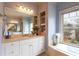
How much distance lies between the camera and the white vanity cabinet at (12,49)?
1787 mm

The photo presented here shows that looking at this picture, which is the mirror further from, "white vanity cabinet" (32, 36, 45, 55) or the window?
the window

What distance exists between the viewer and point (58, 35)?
207 cm

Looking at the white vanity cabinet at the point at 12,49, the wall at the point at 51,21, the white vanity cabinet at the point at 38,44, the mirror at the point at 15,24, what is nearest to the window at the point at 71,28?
the wall at the point at 51,21

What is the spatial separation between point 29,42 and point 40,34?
0.35 meters

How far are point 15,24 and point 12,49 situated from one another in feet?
1.54

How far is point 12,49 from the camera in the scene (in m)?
1.87

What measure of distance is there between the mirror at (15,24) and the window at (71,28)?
2.32 ft

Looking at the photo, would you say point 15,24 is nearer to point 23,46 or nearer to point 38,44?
point 23,46

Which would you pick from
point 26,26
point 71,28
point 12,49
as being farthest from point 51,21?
point 12,49

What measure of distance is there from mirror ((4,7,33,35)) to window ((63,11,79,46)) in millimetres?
707

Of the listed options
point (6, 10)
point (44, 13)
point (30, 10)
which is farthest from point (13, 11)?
point (44, 13)

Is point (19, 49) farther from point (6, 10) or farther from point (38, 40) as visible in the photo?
point (6, 10)

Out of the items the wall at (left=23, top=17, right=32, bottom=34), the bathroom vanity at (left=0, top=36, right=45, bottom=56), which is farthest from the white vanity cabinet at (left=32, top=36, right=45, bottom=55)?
the wall at (left=23, top=17, right=32, bottom=34)

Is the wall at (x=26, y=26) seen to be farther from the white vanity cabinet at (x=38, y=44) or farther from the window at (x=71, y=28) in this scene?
the window at (x=71, y=28)
